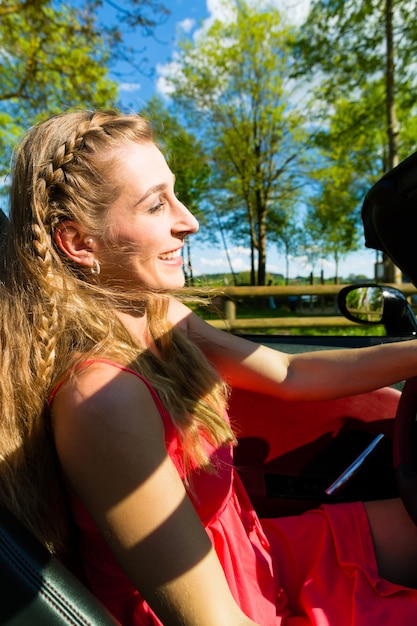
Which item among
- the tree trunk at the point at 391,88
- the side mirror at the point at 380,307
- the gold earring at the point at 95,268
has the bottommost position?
the side mirror at the point at 380,307

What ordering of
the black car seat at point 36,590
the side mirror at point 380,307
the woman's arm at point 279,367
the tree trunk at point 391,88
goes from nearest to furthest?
the black car seat at point 36,590, the woman's arm at point 279,367, the side mirror at point 380,307, the tree trunk at point 391,88

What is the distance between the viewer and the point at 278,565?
4.58 ft

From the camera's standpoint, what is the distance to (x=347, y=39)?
852 centimetres

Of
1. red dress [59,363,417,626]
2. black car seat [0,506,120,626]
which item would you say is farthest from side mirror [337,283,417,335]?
black car seat [0,506,120,626]

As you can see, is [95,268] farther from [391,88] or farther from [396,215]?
[391,88]

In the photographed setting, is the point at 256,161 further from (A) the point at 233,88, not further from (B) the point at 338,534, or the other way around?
(B) the point at 338,534

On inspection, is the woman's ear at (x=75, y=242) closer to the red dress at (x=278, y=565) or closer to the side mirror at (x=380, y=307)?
the red dress at (x=278, y=565)

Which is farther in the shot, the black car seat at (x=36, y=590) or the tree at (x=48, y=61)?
the tree at (x=48, y=61)

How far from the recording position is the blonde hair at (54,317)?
0.98m

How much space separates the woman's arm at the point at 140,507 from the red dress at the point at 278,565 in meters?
0.13

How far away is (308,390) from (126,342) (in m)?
0.75

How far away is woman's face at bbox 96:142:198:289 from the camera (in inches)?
46.8

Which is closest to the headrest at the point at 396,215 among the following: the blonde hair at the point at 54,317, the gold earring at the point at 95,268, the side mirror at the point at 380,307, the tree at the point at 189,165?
the side mirror at the point at 380,307

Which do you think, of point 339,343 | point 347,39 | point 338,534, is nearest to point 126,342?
point 338,534
